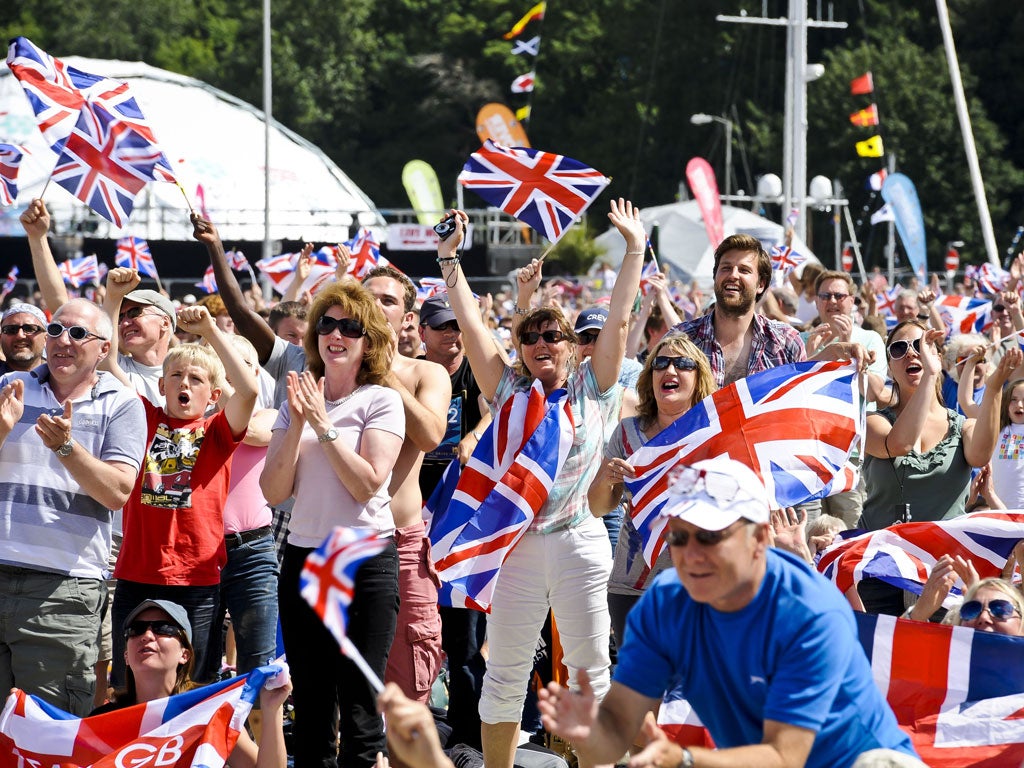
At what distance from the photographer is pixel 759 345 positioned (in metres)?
6.18

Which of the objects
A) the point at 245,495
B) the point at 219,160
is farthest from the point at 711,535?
the point at 219,160

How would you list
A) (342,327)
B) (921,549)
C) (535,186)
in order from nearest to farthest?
(342,327)
(921,549)
(535,186)

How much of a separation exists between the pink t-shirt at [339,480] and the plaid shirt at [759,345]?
1380 millimetres

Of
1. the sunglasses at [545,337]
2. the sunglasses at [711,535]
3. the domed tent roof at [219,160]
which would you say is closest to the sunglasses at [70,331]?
the sunglasses at [545,337]

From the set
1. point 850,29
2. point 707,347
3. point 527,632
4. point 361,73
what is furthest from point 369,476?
point 361,73

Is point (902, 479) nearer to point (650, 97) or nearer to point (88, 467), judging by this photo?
point (88, 467)

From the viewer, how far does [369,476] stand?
5.26 meters

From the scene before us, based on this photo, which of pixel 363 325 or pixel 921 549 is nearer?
pixel 363 325

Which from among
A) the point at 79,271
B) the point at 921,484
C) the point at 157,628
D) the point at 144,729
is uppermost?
the point at 79,271

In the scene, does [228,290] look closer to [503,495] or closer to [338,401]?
[338,401]

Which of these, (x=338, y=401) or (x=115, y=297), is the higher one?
(x=115, y=297)

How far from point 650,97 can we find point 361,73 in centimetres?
1757

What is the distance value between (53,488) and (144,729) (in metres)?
1.00

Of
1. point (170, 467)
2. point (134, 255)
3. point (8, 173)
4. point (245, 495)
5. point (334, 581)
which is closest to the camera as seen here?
point (334, 581)
